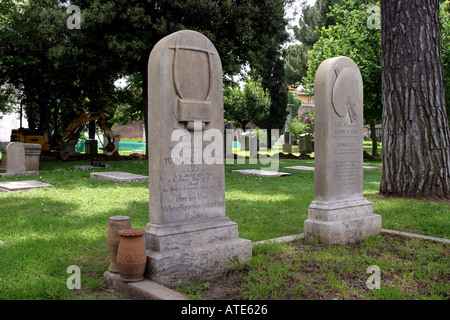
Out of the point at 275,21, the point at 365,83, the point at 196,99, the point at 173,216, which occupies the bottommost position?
the point at 173,216

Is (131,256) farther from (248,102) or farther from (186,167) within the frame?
(248,102)

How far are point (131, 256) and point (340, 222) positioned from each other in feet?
9.38

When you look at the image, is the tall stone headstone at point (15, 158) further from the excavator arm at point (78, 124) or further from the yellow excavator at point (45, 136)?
the excavator arm at point (78, 124)

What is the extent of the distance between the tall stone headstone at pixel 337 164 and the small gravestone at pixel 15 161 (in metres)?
9.97

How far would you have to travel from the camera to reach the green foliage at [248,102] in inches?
1463

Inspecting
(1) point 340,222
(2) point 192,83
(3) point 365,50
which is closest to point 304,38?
(3) point 365,50

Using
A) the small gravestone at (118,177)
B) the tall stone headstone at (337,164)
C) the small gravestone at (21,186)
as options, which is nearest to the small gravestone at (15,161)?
the small gravestone at (118,177)

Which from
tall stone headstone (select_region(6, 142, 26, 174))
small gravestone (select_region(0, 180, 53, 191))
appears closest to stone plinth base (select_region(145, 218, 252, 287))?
small gravestone (select_region(0, 180, 53, 191))

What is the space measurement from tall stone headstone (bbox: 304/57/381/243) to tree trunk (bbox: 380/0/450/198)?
2.34m

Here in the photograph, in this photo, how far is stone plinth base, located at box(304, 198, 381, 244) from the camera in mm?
5180
